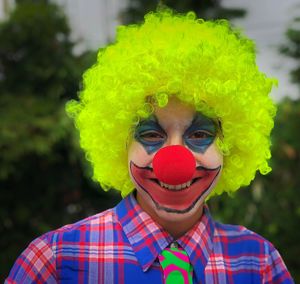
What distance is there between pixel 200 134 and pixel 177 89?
15 centimetres

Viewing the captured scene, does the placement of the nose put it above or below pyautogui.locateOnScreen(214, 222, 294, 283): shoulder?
above

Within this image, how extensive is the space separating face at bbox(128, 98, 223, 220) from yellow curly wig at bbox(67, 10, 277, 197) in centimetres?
3

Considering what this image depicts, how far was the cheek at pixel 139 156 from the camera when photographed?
58.8 inches

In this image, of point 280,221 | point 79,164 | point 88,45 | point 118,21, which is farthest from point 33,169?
point 118,21

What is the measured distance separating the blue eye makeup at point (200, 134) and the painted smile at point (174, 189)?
6 centimetres

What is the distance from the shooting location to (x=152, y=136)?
1.51m

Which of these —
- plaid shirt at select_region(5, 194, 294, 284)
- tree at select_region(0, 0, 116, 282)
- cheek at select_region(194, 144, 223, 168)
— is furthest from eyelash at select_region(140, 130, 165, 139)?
tree at select_region(0, 0, 116, 282)

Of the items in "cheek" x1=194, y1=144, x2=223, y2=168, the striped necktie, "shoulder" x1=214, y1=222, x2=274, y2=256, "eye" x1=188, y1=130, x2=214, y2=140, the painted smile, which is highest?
"eye" x1=188, y1=130, x2=214, y2=140

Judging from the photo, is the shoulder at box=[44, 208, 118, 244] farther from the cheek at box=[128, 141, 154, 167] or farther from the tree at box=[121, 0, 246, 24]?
the tree at box=[121, 0, 246, 24]

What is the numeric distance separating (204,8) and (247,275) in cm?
346

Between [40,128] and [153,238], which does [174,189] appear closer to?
[153,238]

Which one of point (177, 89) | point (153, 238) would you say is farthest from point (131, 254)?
point (177, 89)

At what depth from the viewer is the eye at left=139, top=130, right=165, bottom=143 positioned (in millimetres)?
1497

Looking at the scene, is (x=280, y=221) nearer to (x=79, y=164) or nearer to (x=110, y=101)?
(x=79, y=164)
